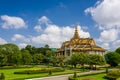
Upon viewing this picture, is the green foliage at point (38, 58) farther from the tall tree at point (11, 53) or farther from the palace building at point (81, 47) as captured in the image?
the tall tree at point (11, 53)

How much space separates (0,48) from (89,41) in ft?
150

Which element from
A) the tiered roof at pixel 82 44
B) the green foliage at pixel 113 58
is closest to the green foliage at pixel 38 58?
the tiered roof at pixel 82 44

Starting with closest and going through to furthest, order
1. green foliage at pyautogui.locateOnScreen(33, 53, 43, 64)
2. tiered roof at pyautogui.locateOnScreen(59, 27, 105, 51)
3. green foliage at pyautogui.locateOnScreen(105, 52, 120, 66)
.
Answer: green foliage at pyautogui.locateOnScreen(105, 52, 120, 66) → green foliage at pyautogui.locateOnScreen(33, 53, 43, 64) → tiered roof at pyautogui.locateOnScreen(59, 27, 105, 51)

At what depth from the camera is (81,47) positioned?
100938 mm

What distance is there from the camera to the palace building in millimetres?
98750

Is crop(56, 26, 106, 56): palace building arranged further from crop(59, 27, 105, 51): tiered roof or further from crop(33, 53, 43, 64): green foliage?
crop(33, 53, 43, 64): green foliage

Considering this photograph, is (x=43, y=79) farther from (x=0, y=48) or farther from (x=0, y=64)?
(x=0, y=48)

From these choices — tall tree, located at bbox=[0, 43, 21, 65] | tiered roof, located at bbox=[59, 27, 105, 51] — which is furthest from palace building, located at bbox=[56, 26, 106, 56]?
tall tree, located at bbox=[0, 43, 21, 65]

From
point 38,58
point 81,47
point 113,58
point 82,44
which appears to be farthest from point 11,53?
point 82,44

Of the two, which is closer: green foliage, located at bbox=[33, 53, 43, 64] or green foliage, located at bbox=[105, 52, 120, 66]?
green foliage, located at bbox=[105, 52, 120, 66]

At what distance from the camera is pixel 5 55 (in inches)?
→ 2820

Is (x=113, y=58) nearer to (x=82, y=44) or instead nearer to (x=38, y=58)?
(x=82, y=44)

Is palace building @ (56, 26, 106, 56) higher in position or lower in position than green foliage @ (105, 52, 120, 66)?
higher

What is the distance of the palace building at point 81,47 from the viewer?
3888 inches
